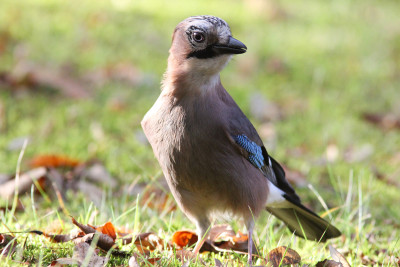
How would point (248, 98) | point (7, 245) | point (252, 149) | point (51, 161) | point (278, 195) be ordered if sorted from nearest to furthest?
point (7, 245), point (252, 149), point (278, 195), point (51, 161), point (248, 98)

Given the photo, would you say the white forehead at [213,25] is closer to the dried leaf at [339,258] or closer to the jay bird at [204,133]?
the jay bird at [204,133]

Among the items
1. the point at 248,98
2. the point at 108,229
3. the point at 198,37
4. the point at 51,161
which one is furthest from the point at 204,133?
the point at 248,98

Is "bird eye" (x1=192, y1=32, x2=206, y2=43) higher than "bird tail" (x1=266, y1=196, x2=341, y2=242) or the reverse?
higher

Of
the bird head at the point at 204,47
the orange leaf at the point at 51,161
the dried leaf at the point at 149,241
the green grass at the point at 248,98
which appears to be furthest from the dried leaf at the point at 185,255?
the orange leaf at the point at 51,161

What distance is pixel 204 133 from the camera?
114 inches

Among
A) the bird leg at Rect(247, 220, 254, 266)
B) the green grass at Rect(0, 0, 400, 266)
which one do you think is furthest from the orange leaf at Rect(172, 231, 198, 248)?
the bird leg at Rect(247, 220, 254, 266)

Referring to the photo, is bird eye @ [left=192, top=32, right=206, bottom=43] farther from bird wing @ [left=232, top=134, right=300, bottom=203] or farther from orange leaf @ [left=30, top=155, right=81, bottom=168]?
orange leaf @ [left=30, top=155, right=81, bottom=168]

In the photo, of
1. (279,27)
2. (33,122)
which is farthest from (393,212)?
(279,27)

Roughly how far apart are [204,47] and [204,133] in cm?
45

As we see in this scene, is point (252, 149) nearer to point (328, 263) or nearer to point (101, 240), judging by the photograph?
point (328, 263)

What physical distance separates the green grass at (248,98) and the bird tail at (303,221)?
0.08 metres

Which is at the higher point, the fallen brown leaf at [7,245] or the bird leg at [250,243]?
the fallen brown leaf at [7,245]

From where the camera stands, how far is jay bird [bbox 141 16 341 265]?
9.46ft

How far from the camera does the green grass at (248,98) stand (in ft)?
11.7
